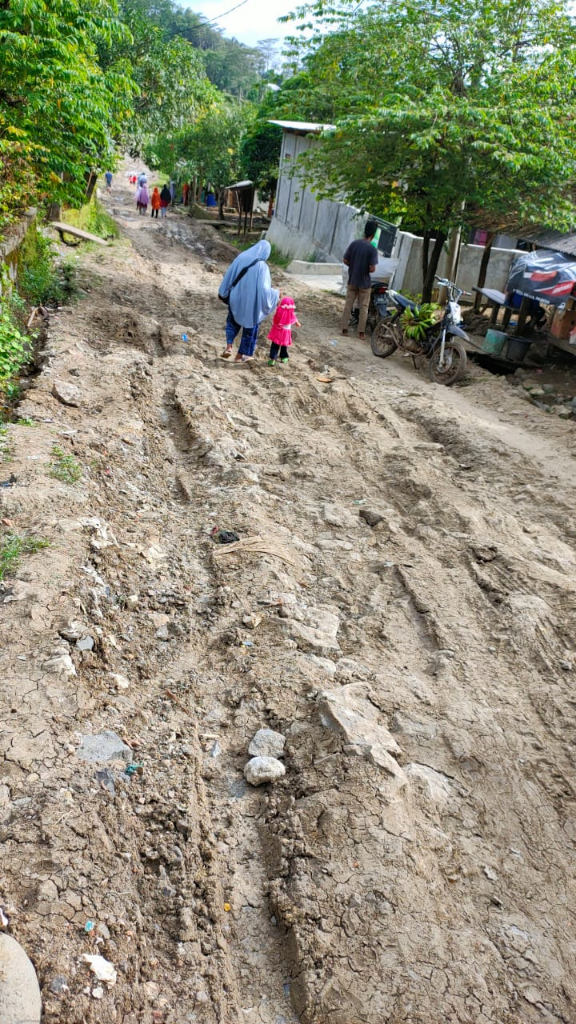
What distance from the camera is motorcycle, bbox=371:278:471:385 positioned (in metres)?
8.78

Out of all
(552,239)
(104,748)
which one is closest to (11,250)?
(104,748)

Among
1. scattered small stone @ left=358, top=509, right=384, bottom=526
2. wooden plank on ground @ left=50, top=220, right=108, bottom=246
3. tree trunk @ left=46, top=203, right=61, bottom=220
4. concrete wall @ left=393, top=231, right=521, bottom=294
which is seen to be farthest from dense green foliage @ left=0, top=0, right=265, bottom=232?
concrete wall @ left=393, top=231, right=521, bottom=294

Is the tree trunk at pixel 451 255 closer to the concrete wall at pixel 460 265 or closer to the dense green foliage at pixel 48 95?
the concrete wall at pixel 460 265

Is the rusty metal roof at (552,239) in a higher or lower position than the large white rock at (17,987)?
higher

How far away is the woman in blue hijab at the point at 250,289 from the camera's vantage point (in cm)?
811

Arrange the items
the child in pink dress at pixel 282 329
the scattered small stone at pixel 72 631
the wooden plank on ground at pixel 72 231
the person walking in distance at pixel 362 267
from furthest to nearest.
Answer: the wooden plank on ground at pixel 72 231 < the person walking in distance at pixel 362 267 < the child in pink dress at pixel 282 329 < the scattered small stone at pixel 72 631

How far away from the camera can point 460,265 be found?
15.3m

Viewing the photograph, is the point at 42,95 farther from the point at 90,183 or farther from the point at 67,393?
the point at 90,183

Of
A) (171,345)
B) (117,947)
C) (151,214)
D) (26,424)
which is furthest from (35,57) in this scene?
(151,214)

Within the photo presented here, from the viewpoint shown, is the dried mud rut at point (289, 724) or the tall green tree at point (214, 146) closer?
the dried mud rut at point (289, 724)

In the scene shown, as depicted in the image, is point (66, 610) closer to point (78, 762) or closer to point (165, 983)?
point (78, 762)

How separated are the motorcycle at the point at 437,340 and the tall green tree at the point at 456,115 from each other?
1987mm

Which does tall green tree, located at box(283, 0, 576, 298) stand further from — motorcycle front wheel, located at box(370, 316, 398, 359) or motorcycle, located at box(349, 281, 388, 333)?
motorcycle front wheel, located at box(370, 316, 398, 359)

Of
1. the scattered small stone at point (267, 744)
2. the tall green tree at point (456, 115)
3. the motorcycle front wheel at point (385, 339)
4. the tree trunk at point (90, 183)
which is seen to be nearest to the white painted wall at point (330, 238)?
the tall green tree at point (456, 115)
